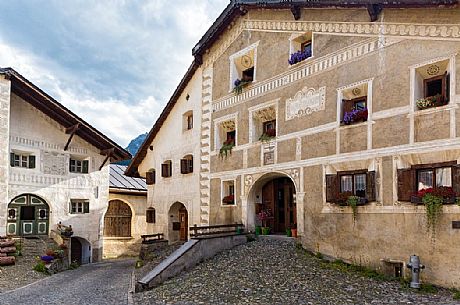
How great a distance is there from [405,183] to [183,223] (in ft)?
42.0

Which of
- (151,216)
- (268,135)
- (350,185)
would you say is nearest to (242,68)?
(268,135)

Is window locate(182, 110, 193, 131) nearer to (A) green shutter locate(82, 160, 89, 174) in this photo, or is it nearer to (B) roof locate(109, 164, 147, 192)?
(A) green shutter locate(82, 160, 89, 174)

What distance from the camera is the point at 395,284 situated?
1105 centimetres

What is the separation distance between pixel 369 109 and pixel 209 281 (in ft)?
22.5

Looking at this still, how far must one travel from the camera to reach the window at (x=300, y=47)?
1505 centimetres

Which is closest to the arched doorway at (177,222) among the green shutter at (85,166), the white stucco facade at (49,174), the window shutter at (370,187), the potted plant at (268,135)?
the white stucco facade at (49,174)

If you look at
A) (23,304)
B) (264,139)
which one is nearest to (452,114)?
(264,139)

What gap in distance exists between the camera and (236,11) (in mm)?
17859

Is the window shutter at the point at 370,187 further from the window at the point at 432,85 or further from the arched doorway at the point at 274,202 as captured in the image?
the arched doorway at the point at 274,202

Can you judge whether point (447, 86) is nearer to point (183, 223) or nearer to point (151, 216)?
point (183, 223)

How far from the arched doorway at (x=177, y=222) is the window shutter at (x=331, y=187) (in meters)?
9.94

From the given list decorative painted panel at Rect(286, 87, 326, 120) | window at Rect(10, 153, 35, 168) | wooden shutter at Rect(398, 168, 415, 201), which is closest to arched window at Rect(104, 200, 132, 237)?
window at Rect(10, 153, 35, 168)

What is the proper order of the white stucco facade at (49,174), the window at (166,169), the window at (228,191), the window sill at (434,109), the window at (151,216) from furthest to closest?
the window at (151,216) < the window at (166,169) < the white stucco facade at (49,174) < the window at (228,191) < the window sill at (434,109)

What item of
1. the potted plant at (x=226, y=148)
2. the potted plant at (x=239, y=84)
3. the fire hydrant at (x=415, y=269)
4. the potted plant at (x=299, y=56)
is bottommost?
the fire hydrant at (x=415, y=269)
